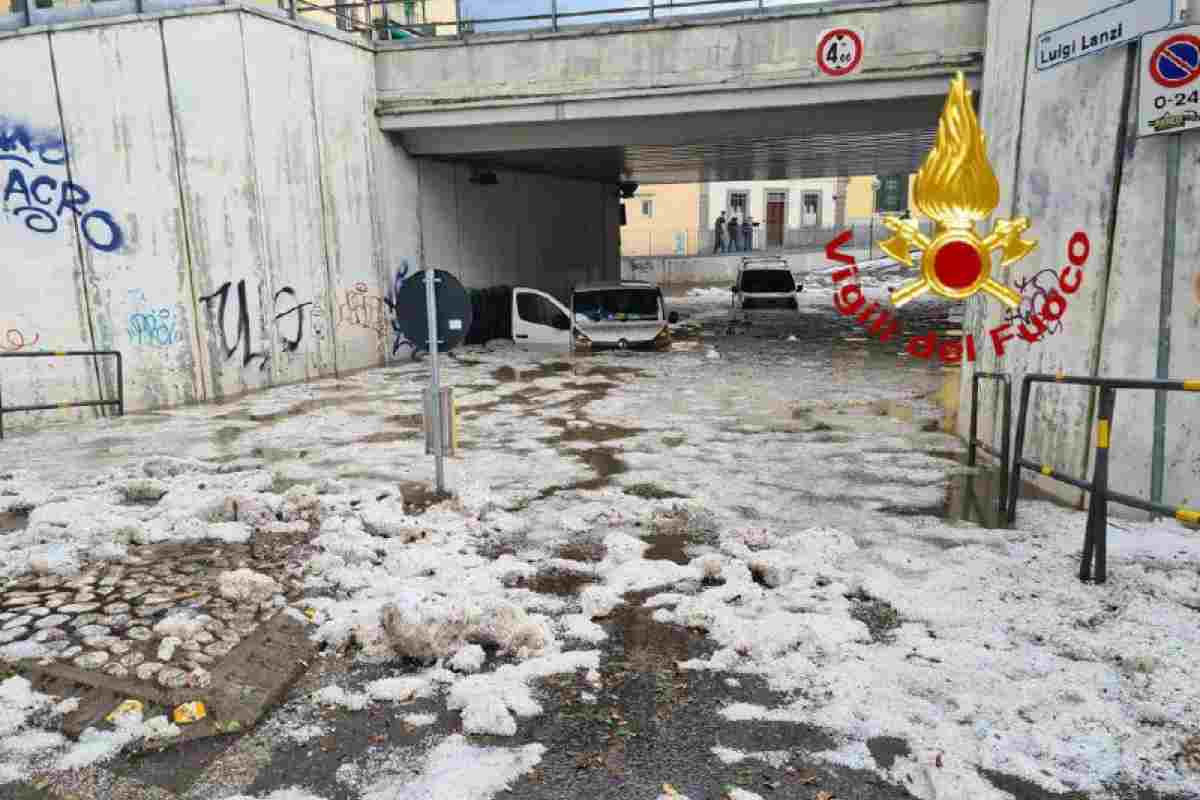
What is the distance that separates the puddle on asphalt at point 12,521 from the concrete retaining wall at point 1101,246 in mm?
8505

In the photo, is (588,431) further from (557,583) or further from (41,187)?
(41,187)

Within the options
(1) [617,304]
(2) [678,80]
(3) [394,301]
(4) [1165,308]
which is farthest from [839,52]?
(3) [394,301]

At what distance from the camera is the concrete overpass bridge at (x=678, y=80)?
43.0 ft

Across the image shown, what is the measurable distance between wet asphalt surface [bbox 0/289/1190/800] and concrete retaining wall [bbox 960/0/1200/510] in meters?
3.67

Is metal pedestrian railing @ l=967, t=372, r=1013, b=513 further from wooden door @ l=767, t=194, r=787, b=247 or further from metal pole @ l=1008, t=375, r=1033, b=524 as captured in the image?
wooden door @ l=767, t=194, r=787, b=247

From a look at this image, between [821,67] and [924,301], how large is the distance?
17030 millimetres

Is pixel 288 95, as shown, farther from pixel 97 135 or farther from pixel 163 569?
pixel 163 569

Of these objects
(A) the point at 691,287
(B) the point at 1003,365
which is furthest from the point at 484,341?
(A) the point at 691,287

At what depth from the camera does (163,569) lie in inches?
219

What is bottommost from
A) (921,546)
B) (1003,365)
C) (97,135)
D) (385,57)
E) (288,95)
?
(921,546)

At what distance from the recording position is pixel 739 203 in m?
45.3

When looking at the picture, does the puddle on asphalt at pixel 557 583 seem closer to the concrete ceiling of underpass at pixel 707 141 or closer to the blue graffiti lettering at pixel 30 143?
the blue graffiti lettering at pixel 30 143

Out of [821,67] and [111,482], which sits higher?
[821,67]

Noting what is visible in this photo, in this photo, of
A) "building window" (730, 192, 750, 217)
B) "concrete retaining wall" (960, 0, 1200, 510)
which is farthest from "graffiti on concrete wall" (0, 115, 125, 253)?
"building window" (730, 192, 750, 217)
